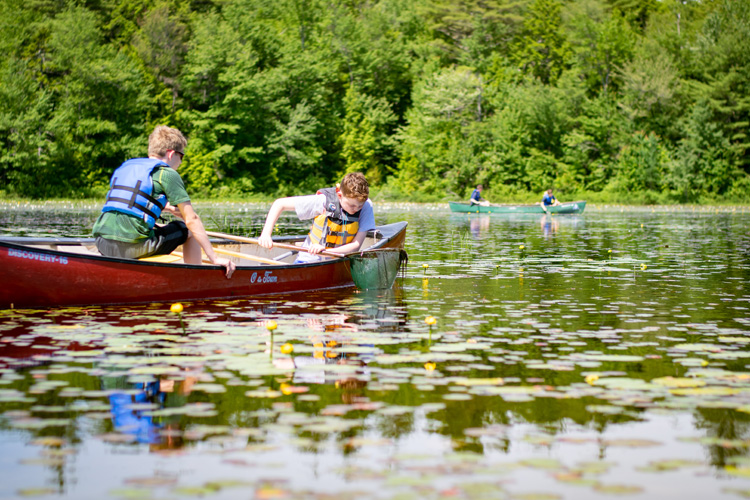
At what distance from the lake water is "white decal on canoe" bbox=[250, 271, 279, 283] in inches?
13.4

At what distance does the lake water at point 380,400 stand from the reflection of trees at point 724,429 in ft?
0.04

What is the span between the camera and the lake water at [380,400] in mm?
3127

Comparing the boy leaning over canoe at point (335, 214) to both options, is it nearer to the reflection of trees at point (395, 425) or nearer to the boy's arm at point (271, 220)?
the boy's arm at point (271, 220)

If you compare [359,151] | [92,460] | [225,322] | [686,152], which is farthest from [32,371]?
[359,151]

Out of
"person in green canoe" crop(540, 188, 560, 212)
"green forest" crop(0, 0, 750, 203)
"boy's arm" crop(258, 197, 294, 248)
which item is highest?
"green forest" crop(0, 0, 750, 203)

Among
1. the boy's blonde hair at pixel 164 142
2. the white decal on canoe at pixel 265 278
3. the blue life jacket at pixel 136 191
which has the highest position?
the boy's blonde hair at pixel 164 142

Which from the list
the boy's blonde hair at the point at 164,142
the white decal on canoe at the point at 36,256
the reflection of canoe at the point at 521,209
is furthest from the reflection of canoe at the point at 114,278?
the reflection of canoe at the point at 521,209

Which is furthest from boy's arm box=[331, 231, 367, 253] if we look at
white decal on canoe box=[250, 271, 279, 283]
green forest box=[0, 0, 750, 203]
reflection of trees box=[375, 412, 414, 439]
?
green forest box=[0, 0, 750, 203]

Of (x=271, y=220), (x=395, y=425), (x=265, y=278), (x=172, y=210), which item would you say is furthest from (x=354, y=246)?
(x=395, y=425)

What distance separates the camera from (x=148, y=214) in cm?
721

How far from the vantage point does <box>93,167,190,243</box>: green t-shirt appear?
7.07 metres

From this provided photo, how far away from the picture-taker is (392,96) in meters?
54.2

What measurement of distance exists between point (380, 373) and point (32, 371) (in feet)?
6.25

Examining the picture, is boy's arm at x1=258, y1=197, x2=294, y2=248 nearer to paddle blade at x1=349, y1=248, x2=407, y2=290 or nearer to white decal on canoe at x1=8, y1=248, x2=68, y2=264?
paddle blade at x1=349, y1=248, x2=407, y2=290
